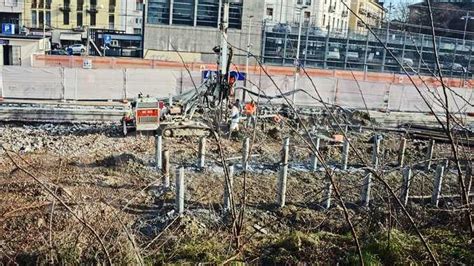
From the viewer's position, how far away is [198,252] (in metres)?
6.69

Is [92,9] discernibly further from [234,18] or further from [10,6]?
[234,18]

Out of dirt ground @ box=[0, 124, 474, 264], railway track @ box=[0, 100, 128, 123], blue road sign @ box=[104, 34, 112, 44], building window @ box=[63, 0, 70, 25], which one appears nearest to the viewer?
dirt ground @ box=[0, 124, 474, 264]

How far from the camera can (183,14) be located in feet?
156

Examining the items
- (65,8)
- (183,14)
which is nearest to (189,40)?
(183,14)

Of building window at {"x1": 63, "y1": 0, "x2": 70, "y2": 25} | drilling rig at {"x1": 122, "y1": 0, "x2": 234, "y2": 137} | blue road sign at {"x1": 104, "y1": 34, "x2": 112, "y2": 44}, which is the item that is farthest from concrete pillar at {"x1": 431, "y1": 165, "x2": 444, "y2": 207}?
building window at {"x1": 63, "y1": 0, "x2": 70, "y2": 25}

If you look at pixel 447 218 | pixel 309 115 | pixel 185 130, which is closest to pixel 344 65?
pixel 309 115

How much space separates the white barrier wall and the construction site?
76 millimetres

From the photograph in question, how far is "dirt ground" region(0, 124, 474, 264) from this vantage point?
237 inches

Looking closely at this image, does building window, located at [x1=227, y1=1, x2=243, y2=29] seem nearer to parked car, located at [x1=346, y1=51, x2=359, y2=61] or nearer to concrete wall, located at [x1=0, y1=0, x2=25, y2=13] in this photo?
parked car, located at [x1=346, y1=51, x2=359, y2=61]

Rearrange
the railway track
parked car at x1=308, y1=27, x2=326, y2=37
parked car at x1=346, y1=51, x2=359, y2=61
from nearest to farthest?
the railway track < parked car at x1=308, y1=27, x2=326, y2=37 < parked car at x1=346, y1=51, x2=359, y2=61

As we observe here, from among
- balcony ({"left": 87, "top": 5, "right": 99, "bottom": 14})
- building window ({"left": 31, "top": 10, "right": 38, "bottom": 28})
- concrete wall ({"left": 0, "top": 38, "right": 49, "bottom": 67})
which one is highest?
balcony ({"left": 87, "top": 5, "right": 99, "bottom": 14})

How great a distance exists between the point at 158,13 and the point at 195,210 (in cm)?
3975

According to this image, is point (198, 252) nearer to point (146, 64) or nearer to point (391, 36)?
point (146, 64)

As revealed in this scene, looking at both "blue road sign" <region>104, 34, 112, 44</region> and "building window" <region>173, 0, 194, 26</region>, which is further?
"blue road sign" <region>104, 34, 112, 44</region>
